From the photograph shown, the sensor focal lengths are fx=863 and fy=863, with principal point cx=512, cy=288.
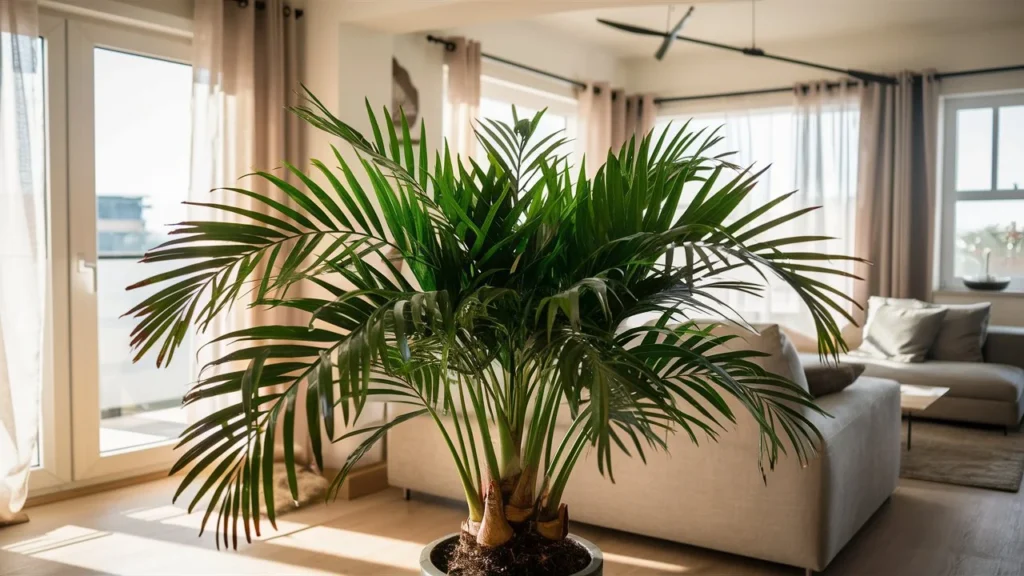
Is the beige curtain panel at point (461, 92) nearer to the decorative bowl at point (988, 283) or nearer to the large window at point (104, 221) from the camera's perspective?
the large window at point (104, 221)

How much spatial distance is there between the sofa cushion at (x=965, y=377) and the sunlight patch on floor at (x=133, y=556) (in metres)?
3.63

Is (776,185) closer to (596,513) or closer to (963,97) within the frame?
(963,97)

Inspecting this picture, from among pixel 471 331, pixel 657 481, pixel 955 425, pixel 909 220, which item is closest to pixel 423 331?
pixel 471 331

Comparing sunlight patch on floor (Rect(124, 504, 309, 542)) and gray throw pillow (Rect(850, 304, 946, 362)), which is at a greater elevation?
gray throw pillow (Rect(850, 304, 946, 362))

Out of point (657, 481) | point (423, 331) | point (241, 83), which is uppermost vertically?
point (241, 83)

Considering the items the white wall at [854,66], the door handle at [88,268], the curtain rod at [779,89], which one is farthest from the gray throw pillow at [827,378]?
the curtain rod at [779,89]

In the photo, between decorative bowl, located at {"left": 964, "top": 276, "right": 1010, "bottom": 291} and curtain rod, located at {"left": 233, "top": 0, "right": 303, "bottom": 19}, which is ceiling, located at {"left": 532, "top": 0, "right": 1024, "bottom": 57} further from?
curtain rod, located at {"left": 233, "top": 0, "right": 303, "bottom": 19}

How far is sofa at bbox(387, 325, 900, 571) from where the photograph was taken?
277 cm

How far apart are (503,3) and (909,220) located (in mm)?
3963

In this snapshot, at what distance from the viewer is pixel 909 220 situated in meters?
6.28

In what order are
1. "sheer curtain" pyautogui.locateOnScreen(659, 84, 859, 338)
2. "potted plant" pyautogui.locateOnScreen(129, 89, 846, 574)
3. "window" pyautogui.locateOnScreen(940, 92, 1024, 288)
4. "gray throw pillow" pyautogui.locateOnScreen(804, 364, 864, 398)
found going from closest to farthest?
"potted plant" pyautogui.locateOnScreen(129, 89, 846, 574) → "gray throw pillow" pyautogui.locateOnScreen(804, 364, 864, 398) → "window" pyautogui.locateOnScreen(940, 92, 1024, 288) → "sheer curtain" pyautogui.locateOnScreen(659, 84, 859, 338)

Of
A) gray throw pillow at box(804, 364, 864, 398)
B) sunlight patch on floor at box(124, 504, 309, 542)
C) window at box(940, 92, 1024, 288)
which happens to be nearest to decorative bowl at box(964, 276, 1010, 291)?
window at box(940, 92, 1024, 288)

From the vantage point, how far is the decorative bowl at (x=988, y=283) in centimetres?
618

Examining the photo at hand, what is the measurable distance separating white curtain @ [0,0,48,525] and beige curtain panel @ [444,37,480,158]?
2.33 m
